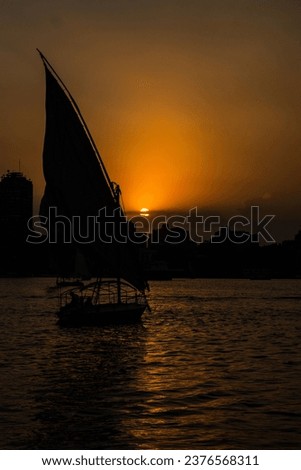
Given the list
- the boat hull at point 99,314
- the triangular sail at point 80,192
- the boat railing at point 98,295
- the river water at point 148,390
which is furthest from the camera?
the boat railing at point 98,295

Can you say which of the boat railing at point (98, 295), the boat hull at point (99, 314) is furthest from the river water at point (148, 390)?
the boat railing at point (98, 295)

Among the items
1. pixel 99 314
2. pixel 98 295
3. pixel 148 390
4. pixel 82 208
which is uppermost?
pixel 82 208

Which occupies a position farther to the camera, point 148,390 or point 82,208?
point 82,208

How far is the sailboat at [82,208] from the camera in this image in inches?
1860

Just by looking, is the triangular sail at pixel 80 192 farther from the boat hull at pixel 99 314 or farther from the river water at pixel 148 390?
the river water at pixel 148 390

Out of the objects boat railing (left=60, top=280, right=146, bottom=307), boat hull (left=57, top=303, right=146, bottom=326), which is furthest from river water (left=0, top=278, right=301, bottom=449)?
boat railing (left=60, top=280, right=146, bottom=307)

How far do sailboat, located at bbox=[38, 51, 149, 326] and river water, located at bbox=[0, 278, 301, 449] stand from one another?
184 centimetres

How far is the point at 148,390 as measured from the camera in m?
28.2

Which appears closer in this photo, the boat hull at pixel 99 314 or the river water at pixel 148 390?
the river water at pixel 148 390

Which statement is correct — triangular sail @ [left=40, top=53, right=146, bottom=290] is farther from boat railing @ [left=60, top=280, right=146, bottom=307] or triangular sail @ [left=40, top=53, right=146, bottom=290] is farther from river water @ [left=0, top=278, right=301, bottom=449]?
river water @ [left=0, top=278, right=301, bottom=449]

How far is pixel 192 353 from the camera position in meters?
41.6

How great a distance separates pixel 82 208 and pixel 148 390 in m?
22.4

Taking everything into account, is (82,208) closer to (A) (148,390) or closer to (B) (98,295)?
(B) (98,295)

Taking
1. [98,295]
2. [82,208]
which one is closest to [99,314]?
[98,295]
